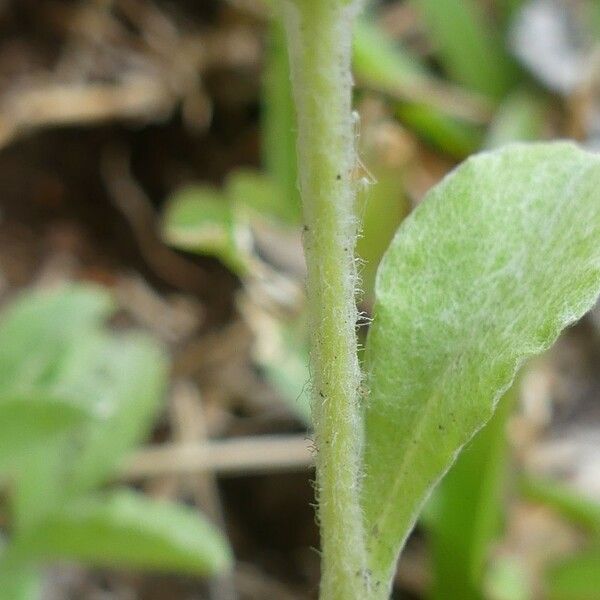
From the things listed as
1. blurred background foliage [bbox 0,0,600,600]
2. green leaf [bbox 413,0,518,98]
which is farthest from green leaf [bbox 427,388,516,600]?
green leaf [bbox 413,0,518,98]

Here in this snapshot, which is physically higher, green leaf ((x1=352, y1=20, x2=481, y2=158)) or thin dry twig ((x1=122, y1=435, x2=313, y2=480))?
green leaf ((x1=352, y1=20, x2=481, y2=158))

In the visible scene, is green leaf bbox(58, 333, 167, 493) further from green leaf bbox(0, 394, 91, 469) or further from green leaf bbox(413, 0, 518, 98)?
green leaf bbox(413, 0, 518, 98)

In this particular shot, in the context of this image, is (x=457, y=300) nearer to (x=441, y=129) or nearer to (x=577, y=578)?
(x=577, y=578)

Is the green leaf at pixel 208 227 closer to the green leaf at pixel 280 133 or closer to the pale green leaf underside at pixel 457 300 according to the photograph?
the green leaf at pixel 280 133

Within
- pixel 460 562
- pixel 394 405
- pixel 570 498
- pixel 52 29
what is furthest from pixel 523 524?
pixel 52 29

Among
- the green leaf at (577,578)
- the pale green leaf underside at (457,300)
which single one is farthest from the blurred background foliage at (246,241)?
the pale green leaf underside at (457,300)

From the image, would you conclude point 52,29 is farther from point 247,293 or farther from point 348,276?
point 348,276
